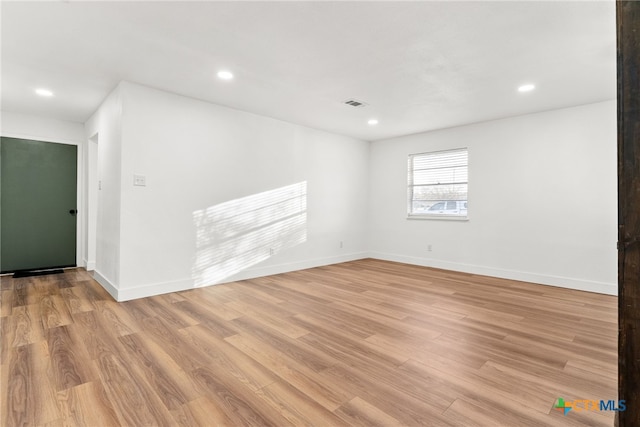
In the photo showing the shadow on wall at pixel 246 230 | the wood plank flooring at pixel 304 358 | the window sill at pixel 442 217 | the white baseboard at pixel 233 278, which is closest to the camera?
the wood plank flooring at pixel 304 358

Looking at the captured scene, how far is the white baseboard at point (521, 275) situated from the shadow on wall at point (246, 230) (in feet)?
7.42

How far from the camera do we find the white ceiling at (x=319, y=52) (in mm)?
2213

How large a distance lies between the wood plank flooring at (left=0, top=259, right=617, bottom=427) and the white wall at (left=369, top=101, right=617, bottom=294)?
2.40 feet

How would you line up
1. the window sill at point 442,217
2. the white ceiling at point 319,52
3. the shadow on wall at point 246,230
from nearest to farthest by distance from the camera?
the white ceiling at point 319,52, the shadow on wall at point 246,230, the window sill at point 442,217

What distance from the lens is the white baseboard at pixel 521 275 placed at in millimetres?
3967

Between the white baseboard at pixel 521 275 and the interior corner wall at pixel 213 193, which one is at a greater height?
the interior corner wall at pixel 213 193

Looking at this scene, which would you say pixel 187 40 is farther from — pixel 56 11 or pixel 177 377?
pixel 177 377

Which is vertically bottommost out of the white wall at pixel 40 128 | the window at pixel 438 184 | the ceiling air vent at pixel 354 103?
the window at pixel 438 184

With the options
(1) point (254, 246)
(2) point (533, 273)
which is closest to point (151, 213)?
(1) point (254, 246)

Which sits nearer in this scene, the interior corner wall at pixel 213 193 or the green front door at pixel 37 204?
the interior corner wall at pixel 213 193

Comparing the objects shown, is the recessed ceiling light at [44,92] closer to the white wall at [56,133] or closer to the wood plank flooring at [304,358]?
the white wall at [56,133]

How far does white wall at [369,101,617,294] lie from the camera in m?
Result: 3.98

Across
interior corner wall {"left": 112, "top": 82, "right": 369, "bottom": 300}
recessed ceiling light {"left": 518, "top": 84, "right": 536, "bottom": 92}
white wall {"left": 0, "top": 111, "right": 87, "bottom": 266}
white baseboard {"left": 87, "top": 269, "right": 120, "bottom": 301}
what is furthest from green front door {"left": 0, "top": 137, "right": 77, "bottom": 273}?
recessed ceiling light {"left": 518, "top": 84, "right": 536, "bottom": 92}

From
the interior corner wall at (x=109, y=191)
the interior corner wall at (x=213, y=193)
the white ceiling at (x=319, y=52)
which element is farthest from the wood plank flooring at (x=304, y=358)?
the white ceiling at (x=319, y=52)
